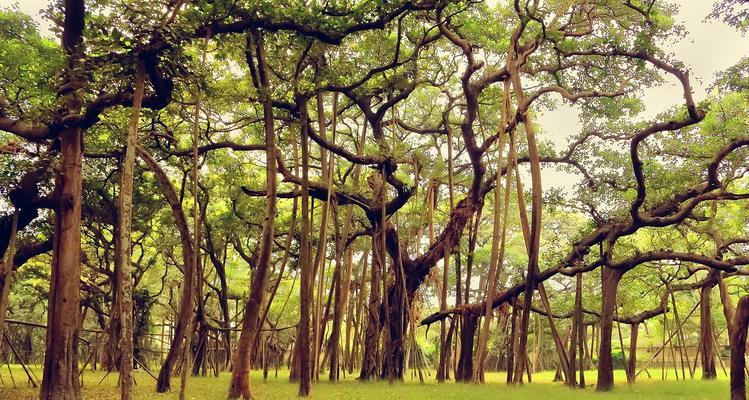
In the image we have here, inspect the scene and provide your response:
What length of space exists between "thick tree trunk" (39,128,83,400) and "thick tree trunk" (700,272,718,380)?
15211 mm

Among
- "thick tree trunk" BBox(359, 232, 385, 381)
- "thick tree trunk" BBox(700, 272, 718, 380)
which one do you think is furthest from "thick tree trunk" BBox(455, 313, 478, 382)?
"thick tree trunk" BBox(700, 272, 718, 380)

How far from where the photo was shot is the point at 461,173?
17594 millimetres

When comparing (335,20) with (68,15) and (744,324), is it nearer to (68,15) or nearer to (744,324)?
(68,15)

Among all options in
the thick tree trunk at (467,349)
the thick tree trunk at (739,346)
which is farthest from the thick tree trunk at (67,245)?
the thick tree trunk at (467,349)

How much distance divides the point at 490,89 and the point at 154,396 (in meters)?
9.63

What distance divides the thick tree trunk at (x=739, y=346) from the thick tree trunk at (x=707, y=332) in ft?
31.5

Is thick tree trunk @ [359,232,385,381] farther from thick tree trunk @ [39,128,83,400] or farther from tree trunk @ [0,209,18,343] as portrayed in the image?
tree trunk @ [0,209,18,343]

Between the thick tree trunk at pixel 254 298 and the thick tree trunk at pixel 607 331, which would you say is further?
the thick tree trunk at pixel 607 331

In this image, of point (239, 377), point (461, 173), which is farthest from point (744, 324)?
point (461, 173)

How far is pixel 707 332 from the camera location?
52.1ft

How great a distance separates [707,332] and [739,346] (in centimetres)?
1114

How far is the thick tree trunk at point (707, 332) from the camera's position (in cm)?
1533

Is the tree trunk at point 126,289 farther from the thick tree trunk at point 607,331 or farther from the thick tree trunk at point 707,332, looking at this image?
the thick tree trunk at point 707,332

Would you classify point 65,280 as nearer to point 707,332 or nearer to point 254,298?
point 254,298
